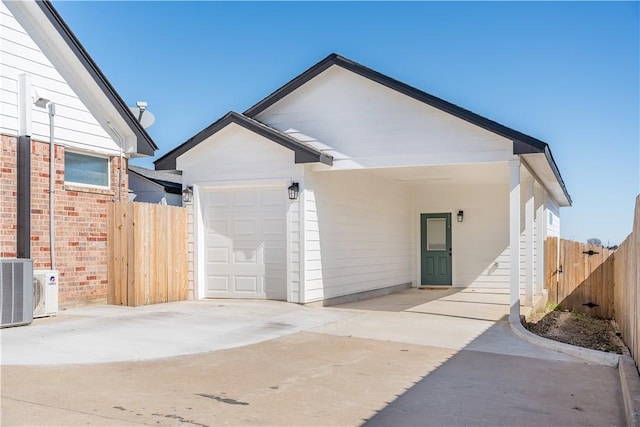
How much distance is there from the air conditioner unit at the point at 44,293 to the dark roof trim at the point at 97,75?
3734 mm

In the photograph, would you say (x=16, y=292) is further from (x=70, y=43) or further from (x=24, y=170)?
(x=70, y=43)

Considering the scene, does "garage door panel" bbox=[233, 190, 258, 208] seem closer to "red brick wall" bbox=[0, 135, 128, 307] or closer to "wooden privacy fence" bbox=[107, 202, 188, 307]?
"wooden privacy fence" bbox=[107, 202, 188, 307]

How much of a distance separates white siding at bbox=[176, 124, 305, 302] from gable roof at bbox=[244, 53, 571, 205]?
0.91m

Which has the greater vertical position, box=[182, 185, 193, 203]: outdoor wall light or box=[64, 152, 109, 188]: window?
box=[64, 152, 109, 188]: window

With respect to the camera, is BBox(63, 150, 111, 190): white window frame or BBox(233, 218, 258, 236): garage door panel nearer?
BBox(63, 150, 111, 190): white window frame

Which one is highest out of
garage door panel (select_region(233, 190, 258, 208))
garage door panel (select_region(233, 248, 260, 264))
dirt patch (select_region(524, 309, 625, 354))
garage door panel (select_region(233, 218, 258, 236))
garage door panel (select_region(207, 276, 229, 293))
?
garage door panel (select_region(233, 190, 258, 208))

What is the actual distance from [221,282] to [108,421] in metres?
7.82

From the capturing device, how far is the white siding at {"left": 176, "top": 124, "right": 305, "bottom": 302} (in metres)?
11.7

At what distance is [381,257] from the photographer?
50.6 ft

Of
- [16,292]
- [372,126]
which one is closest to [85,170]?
[16,292]

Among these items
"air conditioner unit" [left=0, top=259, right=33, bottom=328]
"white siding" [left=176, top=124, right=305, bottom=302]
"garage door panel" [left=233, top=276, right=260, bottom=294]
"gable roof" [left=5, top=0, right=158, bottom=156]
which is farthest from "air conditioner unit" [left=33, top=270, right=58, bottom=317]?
"garage door panel" [left=233, top=276, right=260, bottom=294]

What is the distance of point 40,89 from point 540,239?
1147 cm

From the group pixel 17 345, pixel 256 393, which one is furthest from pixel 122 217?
pixel 256 393

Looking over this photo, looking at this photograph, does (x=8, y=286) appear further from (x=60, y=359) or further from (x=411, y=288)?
(x=411, y=288)
